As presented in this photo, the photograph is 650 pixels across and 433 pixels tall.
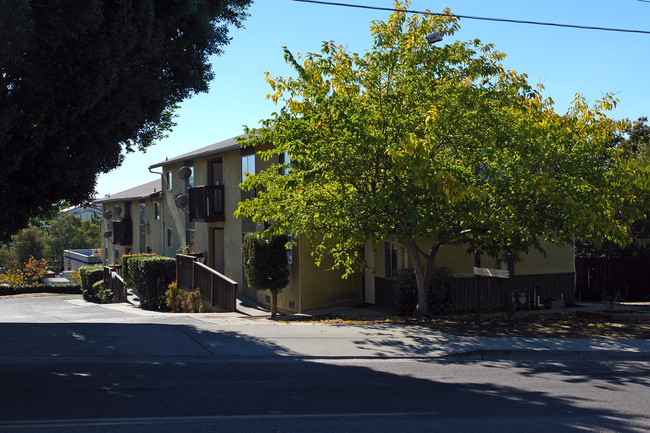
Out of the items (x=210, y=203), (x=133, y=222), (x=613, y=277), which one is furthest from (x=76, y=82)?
(x=133, y=222)

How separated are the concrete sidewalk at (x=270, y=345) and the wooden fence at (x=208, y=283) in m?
6.54

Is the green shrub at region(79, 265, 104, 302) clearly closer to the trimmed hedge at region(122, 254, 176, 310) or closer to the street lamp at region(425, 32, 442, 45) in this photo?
the trimmed hedge at region(122, 254, 176, 310)

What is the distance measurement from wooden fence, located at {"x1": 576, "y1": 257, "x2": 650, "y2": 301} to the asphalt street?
39.6ft

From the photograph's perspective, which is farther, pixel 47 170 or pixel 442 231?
pixel 442 231

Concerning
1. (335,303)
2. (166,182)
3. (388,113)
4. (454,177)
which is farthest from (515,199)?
(166,182)

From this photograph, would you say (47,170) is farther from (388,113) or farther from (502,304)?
(502,304)

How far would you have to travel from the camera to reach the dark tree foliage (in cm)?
909

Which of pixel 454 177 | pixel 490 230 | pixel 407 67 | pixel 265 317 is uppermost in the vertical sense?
pixel 407 67

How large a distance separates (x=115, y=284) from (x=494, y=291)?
62.4 ft

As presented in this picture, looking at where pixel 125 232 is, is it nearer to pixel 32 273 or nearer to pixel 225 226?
pixel 225 226

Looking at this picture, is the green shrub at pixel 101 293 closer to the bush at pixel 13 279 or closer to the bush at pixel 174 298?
the bush at pixel 174 298

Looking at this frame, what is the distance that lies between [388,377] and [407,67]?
263 inches

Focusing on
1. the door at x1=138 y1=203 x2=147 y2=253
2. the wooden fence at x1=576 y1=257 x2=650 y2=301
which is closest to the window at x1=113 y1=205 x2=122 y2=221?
the door at x1=138 y1=203 x2=147 y2=253

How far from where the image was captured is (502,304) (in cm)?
1800
